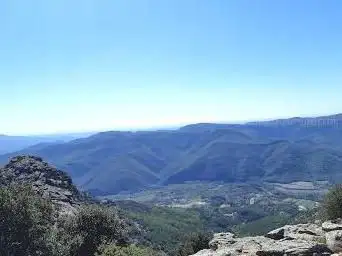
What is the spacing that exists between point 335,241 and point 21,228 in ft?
137

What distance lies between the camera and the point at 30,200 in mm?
62250

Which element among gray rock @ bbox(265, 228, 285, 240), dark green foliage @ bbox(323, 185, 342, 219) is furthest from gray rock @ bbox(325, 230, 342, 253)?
dark green foliage @ bbox(323, 185, 342, 219)

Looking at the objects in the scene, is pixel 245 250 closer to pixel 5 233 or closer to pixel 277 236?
pixel 277 236

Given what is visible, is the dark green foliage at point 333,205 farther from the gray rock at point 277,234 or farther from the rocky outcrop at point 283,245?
the gray rock at point 277,234

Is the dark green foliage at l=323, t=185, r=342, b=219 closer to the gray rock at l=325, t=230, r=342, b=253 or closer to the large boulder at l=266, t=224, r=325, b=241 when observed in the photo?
the large boulder at l=266, t=224, r=325, b=241

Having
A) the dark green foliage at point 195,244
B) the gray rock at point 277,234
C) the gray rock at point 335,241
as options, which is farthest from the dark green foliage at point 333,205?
the gray rock at point 335,241

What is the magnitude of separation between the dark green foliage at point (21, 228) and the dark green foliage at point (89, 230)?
4.16m

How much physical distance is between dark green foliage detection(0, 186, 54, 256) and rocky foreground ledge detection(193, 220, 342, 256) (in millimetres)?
26599

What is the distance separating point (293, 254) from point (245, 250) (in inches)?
250

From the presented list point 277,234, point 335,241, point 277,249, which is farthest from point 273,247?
point 277,234

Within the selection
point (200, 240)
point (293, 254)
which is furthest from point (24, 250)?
point (293, 254)

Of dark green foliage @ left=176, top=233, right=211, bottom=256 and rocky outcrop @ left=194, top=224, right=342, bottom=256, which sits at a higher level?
rocky outcrop @ left=194, top=224, right=342, bottom=256

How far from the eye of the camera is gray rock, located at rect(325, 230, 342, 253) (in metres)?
34.0

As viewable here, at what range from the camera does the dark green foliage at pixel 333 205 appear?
5706 cm
